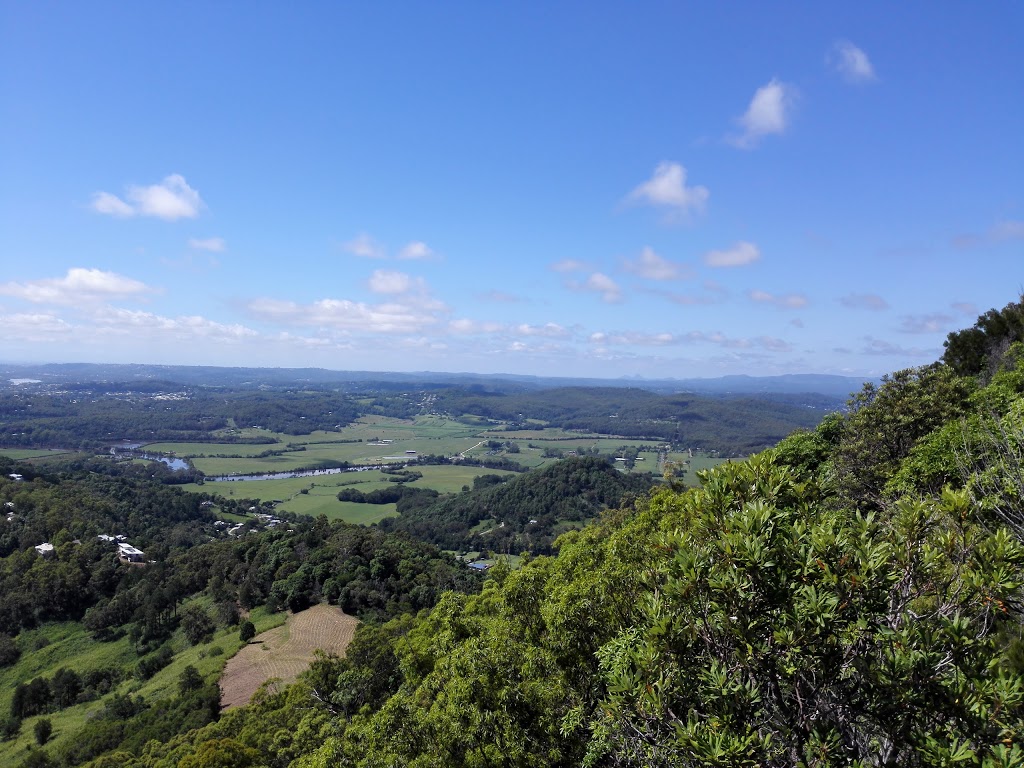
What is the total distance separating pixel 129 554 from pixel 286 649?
3834 centimetres

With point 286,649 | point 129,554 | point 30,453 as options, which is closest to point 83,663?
point 129,554

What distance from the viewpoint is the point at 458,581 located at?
49.4 metres

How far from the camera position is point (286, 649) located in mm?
38188

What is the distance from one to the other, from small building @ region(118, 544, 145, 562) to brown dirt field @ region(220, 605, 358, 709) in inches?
1239

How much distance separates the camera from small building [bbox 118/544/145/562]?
61.9 metres

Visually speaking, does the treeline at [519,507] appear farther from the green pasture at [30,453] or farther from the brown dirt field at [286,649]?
the green pasture at [30,453]

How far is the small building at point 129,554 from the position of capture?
6191cm

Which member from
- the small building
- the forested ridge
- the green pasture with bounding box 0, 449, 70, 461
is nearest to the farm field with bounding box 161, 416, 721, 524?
the green pasture with bounding box 0, 449, 70, 461

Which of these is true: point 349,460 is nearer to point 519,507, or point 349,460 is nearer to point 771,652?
point 519,507

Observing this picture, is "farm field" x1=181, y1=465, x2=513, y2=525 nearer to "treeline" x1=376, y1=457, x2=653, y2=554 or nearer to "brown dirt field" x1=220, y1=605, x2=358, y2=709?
"treeline" x1=376, y1=457, x2=653, y2=554

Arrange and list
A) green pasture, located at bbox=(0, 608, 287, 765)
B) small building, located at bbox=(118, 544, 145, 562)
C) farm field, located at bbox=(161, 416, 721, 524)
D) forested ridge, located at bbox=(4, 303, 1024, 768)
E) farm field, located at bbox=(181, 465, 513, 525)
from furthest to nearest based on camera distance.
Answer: farm field, located at bbox=(161, 416, 721, 524) → farm field, located at bbox=(181, 465, 513, 525) → small building, located at bbox=(118, 544, 145, 562) → green pasture, located at bbox=(0, 608, 287, 765) → forested ridge, located at bbox=(4, 303, 1024, 768)

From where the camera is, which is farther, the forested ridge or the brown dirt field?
the brown dirt field

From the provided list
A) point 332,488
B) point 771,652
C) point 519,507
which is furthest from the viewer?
point 332,488

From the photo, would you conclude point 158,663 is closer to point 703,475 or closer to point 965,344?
point 703,475
